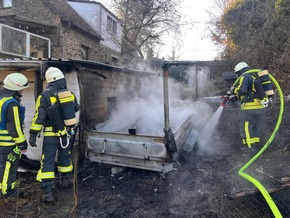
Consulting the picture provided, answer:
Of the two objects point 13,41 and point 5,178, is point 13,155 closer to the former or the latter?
point 5,178

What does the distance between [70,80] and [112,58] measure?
502 inches

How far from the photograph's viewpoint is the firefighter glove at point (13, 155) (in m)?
3.98

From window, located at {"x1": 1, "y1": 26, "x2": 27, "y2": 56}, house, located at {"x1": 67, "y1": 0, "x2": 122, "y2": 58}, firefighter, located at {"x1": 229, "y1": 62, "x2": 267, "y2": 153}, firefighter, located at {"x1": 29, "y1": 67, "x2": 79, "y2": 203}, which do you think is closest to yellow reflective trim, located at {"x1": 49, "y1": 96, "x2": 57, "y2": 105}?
firefighter, located at {"x1": 29, "y1": 67, "x2": 79, "y2": 203}

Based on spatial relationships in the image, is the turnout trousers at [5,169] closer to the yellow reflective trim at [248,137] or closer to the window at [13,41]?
the yellow reflective trim at [248,137]

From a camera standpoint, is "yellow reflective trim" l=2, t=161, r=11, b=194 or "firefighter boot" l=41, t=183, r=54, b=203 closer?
"yellow reflective trim" l=2, t=161, r=11, b=194

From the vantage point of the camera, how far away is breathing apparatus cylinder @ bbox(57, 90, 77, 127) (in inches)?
166

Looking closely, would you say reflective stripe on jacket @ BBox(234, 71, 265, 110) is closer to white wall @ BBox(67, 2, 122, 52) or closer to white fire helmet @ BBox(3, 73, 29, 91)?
white fire helmet @ BBox(3, 73, 29, 91)

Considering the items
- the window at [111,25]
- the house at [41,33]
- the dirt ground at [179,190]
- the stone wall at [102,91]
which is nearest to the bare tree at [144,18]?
the window at [111,25]

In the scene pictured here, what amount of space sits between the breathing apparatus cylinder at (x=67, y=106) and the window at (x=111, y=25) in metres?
13.3

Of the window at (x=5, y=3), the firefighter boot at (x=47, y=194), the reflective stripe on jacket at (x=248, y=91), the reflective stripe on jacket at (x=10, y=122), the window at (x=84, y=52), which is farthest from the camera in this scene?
the window at (x=84, y=52)

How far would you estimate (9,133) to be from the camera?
12.8 feet

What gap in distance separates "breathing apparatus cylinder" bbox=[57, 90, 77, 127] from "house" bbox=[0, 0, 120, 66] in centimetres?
655

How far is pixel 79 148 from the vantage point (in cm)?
560

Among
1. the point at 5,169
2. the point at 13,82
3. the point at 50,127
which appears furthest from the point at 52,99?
the point at 5,169
